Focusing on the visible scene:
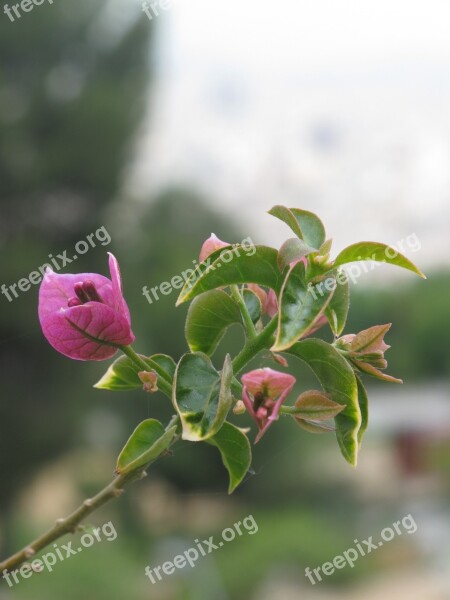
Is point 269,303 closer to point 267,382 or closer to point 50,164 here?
point 267,382

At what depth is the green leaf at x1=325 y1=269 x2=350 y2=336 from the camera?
0.30 m

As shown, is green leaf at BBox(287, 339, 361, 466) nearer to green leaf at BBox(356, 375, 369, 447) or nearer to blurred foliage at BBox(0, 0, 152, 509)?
green leaf at BBox(356, 375, 369, 447)

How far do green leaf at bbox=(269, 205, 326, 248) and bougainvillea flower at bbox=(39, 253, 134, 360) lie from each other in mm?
62

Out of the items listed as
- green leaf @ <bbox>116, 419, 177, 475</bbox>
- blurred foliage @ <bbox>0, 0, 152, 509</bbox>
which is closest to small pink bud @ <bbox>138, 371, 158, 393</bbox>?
green leaf @ <bbox>116, 419, 177, 475</bbox>

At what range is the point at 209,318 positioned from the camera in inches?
12.3

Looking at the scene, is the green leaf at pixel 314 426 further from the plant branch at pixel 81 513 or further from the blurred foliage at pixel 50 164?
the blurred foliage at pixel 50 164

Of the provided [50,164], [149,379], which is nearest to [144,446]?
[149,379]

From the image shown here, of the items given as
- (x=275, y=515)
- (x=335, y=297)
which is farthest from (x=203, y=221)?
(x=335, y=297)

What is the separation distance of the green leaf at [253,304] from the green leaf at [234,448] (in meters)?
0.04

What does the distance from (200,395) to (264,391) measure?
2 cm

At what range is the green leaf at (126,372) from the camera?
0.32 m

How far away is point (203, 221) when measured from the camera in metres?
7.47

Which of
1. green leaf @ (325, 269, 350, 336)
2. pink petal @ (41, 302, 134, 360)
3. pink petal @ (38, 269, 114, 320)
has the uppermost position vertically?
pink petal @ (38, 269, 114, 320)

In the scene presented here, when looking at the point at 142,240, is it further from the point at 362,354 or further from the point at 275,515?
the point at 362,354
